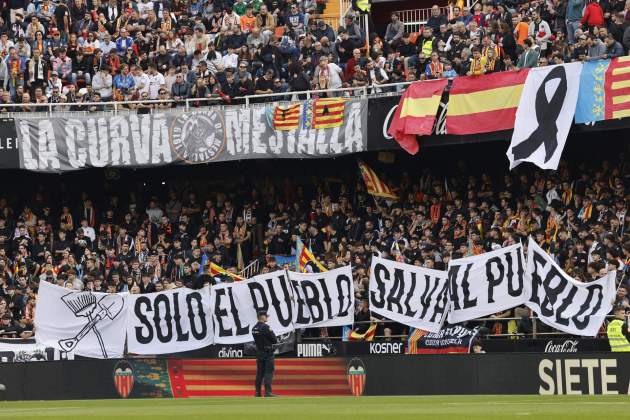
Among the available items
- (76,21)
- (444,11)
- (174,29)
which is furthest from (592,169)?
(76,21)

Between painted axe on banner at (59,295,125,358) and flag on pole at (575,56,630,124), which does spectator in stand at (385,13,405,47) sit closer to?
flag on pole at (575,56,630,124)

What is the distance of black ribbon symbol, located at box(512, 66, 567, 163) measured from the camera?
28516mm

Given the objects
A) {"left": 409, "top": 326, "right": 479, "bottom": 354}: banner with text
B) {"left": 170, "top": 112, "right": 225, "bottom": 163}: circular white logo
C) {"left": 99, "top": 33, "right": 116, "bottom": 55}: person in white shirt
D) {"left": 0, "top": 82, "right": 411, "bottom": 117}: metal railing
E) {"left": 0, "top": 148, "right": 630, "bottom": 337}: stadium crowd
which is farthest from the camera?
{"left": 99, "top": 33, "right": 116, "bottom": 55}: person in white shirt

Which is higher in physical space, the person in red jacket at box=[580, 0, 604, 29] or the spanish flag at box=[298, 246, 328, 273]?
the person in red jacket at box=[580, 0, 604, 29]

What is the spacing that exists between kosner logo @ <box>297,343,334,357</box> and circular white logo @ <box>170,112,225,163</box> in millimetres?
7313

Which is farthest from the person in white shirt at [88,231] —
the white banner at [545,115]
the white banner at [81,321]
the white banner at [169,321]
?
the white banner at [545,115]

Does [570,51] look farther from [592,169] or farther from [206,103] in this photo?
[206,103]

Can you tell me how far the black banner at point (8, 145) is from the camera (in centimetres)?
3534

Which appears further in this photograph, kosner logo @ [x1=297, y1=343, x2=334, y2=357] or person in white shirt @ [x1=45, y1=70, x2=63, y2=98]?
person in white shirt @ [x1=45, y1=70, x2=63, y2=98]

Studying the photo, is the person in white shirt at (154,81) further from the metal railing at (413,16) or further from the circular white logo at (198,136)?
the metal railing at (413,16)

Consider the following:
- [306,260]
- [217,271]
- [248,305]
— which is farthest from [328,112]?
[248,305]

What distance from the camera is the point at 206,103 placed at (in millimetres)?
34844

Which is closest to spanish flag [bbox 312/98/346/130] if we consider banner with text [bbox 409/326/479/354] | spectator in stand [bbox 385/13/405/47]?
spectator in stand [bbox 385/13/405/47]

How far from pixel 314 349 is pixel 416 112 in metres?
6.00
